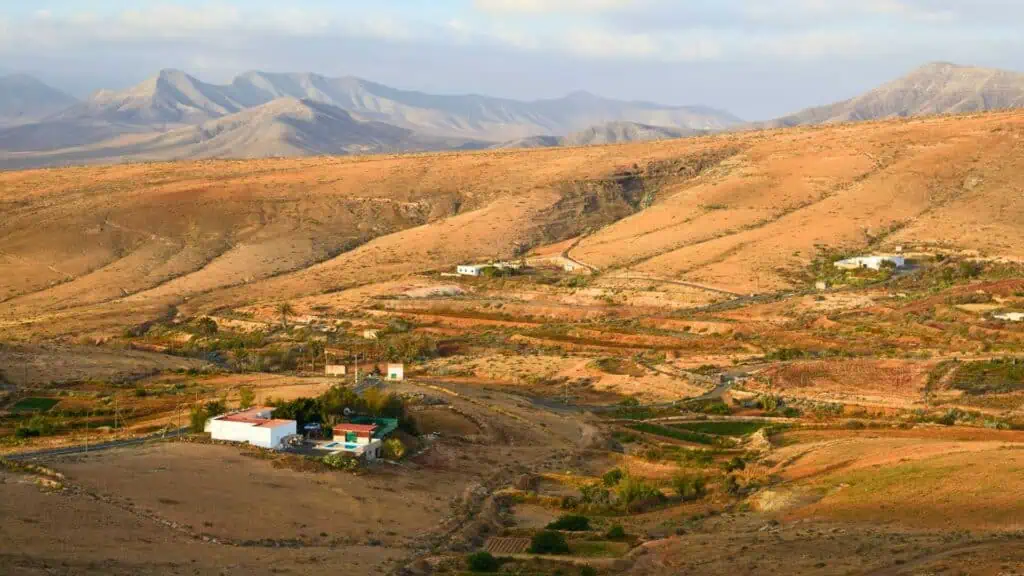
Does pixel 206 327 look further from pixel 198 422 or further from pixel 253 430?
pixel 253 430

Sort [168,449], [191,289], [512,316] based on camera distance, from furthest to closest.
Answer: [191,289] → [512,316] → [168,449]

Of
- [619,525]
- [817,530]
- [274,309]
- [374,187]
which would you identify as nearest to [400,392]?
[619,525]

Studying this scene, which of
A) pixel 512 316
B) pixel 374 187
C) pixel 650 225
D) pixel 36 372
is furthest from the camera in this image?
pixel 374 187

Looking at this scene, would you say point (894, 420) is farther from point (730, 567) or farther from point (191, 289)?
point (191, 289)

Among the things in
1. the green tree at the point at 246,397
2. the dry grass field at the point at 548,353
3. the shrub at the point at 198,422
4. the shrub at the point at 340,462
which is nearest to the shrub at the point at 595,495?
the dry grass field at the point at 548,353

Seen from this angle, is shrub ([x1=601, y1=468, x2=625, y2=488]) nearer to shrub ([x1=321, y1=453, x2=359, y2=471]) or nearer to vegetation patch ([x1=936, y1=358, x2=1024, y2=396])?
shrub ([x1=321, y1=453, x2=359, y2=471])

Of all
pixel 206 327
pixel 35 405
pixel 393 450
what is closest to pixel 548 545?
pixel 393 450

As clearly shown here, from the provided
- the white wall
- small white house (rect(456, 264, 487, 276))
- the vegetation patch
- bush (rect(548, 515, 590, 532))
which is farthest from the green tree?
small white house (rect(456, 264, 487, 276))
